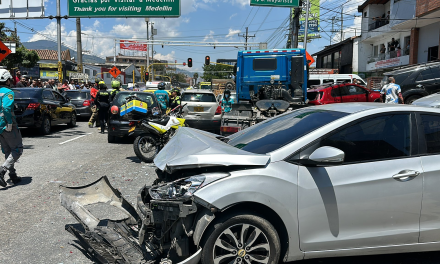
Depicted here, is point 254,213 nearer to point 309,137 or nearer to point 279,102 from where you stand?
point 309,137

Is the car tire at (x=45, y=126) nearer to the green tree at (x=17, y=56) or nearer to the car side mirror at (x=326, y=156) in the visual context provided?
the car side mirror at (x=326, y=156)

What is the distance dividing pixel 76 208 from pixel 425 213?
3641mm

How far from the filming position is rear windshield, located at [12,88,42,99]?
40.7 feet

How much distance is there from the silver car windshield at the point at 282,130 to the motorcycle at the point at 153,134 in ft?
13.1

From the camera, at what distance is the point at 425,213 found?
3.39 meters

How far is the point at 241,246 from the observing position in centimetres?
316

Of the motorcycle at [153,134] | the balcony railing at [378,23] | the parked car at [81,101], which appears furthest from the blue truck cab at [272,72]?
the balcony railing at [378,23]

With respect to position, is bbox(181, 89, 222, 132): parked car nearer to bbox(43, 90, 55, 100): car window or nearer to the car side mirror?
bbox(43, 90, 55, 100): car window

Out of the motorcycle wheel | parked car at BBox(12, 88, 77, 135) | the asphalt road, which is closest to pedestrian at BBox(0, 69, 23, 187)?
the asphalt road

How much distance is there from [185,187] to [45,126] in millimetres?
11380

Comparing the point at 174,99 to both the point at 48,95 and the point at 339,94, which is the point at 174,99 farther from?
the point at 339,94

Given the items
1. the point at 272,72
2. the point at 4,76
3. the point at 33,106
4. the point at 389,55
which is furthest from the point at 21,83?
the point at 389,55

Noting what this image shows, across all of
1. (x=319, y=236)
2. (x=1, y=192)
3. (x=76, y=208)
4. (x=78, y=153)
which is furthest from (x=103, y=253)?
(x=78, y=153)

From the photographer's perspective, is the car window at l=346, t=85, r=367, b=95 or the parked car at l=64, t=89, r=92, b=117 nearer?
the car window at l=346, t=85, r=367, b=95
